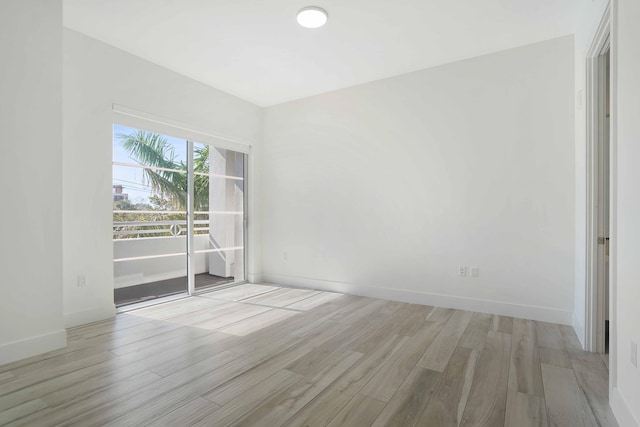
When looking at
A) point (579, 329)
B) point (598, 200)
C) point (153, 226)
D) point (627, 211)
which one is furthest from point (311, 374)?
point (153, 226)

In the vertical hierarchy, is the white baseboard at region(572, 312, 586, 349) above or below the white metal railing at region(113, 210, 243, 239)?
below

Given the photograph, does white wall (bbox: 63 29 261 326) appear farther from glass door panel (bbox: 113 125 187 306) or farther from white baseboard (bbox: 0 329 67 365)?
white baseboard (bbox: 0 329 67 365)

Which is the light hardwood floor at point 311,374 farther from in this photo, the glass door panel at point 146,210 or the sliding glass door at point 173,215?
the sliding glass door at point 173,215

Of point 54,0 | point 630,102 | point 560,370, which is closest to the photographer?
point 630,102

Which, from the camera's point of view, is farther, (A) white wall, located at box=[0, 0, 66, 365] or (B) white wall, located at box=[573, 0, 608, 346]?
(B) white wall, located at box=[573, 0, 608, 346]

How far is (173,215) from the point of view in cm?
428

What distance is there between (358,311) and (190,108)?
335 centimetres

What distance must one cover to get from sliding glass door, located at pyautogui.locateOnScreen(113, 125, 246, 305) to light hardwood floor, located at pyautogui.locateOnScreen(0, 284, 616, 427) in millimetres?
947

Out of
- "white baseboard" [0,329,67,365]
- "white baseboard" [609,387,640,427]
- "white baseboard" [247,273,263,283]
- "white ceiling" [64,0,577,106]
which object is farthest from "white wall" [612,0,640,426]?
"white baseboard" [247,273,263,283]

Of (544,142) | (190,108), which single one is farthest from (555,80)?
(190,108)

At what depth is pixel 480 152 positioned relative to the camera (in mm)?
3674

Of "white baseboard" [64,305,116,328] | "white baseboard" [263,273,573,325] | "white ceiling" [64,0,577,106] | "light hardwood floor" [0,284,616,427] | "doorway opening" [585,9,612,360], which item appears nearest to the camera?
"light hardwood floor" [0,284,616,427]

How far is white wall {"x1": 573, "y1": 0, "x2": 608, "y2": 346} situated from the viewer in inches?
103

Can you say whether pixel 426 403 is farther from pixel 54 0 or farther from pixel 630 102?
pixel 54 0
